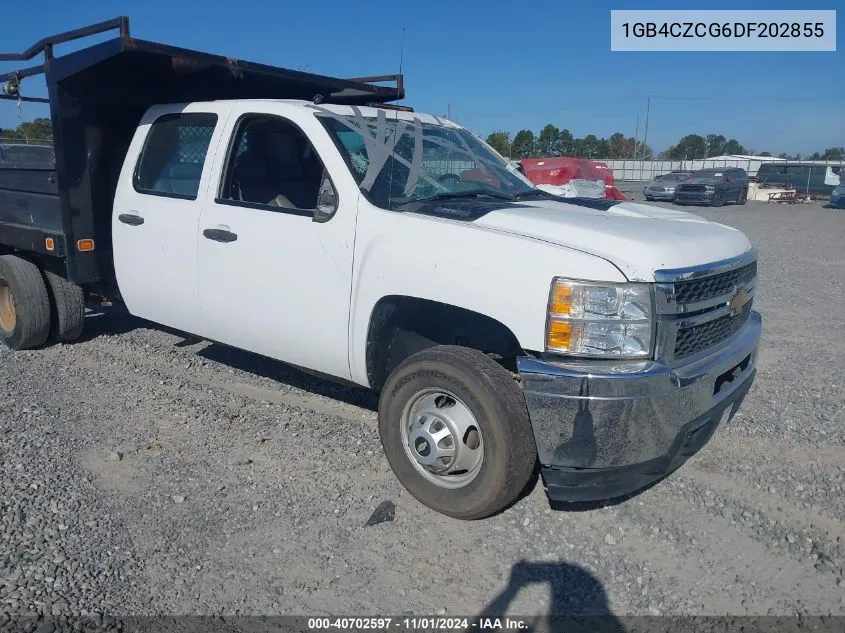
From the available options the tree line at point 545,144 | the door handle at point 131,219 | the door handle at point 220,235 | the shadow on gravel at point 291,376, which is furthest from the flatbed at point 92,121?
the tree line at point 545,144

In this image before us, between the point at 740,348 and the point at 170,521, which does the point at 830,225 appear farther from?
the point at 170,521

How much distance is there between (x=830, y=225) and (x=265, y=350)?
70.3 ft

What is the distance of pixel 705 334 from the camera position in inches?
139

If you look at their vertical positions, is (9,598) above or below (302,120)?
below

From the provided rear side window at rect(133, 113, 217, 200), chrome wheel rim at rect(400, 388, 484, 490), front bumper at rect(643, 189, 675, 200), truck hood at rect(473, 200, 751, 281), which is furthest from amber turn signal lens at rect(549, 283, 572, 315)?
front bumper at rect(643, 189, 675, 200)

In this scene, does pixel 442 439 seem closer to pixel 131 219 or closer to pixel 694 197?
pixel 131 219

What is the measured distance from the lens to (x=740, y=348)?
12.4 feet

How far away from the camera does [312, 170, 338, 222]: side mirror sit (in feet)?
13.2

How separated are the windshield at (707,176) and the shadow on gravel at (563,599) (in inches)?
1159

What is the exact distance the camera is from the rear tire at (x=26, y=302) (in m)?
6.08

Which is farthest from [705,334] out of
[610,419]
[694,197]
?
[694,197]

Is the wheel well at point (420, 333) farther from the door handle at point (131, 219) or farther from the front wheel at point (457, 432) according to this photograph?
the door handle at point (131, 219)

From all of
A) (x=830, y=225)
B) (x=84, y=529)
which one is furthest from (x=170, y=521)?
(x=830, y=225)

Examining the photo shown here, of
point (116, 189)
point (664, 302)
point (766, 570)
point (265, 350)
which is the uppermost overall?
point (116, 189)
